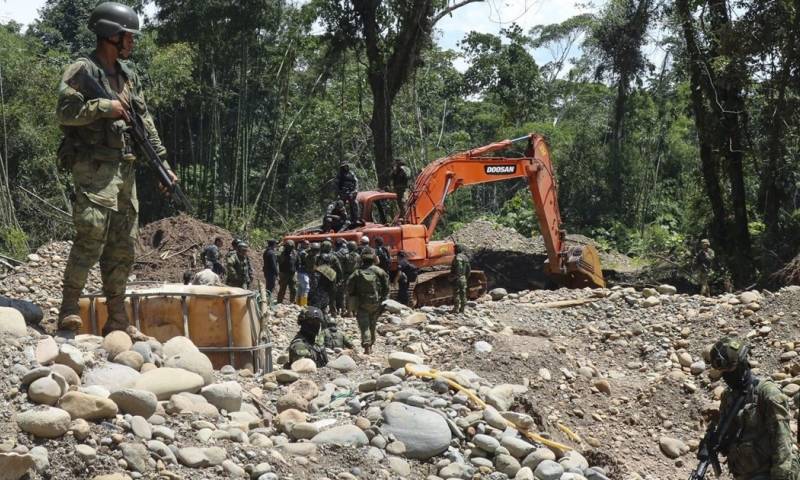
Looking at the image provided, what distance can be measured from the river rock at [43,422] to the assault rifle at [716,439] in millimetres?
3565

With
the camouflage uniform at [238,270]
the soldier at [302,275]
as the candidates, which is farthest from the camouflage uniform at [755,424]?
the soldier at [302,275]

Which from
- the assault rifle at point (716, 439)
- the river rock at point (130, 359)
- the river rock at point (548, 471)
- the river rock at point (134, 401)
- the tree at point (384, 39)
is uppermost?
the tree at point (384, 39)

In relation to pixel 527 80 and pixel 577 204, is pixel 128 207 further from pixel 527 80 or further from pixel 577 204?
pixel 527 80

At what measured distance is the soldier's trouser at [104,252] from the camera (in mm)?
6957

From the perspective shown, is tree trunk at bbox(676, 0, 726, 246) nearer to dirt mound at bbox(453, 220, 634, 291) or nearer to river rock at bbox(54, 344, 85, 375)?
dirt mound at bbox(453, 220, 634, 291)

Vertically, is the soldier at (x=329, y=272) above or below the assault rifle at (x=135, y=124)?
below

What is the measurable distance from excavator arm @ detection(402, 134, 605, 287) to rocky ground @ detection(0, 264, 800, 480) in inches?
244

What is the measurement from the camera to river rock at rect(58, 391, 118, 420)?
581 cm

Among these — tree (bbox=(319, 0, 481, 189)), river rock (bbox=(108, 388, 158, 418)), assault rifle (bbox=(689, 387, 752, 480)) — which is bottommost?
assault rifle (bbox=(689, 387, 752, 480))

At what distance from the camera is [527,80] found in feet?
135

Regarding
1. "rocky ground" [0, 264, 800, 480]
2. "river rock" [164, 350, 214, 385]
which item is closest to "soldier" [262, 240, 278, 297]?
"rocky ground" [0, 264, 800, 480]

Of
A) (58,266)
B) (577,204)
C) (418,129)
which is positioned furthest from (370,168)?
(58,266)

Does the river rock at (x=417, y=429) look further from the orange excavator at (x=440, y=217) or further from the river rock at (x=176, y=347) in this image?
the orange excavator at (x=440, y=217)

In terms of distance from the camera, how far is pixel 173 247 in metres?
21.6
